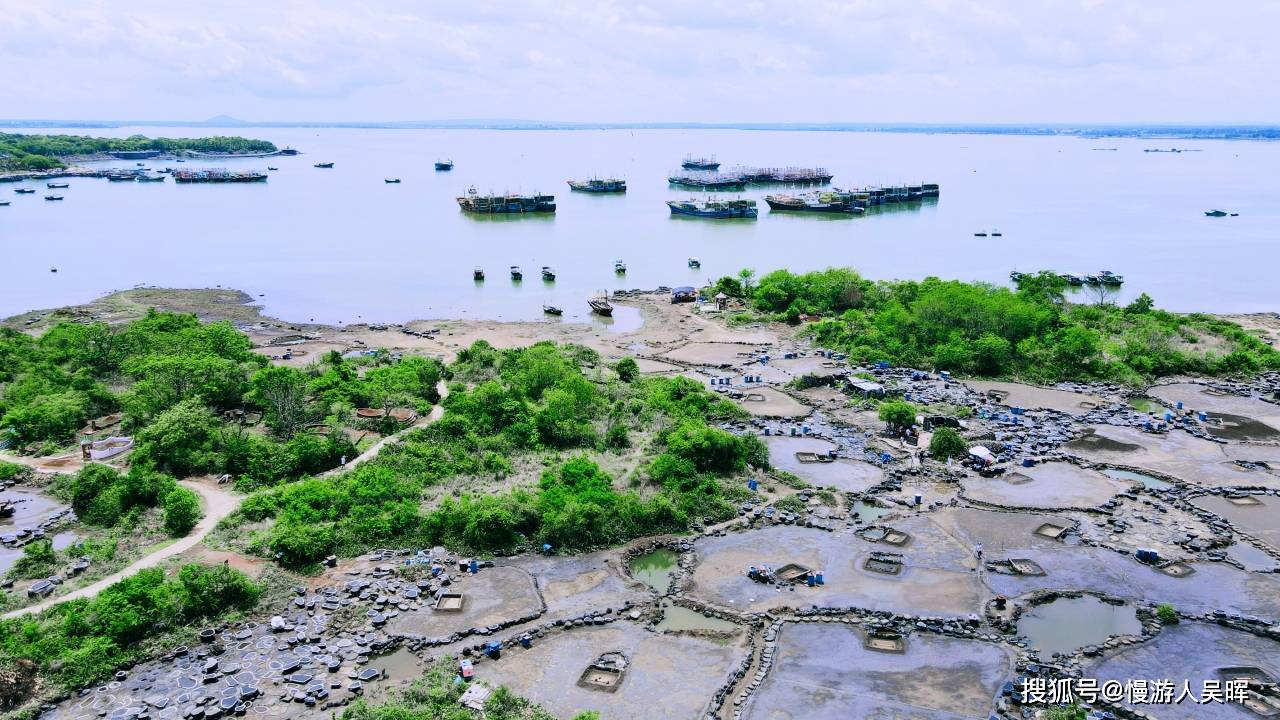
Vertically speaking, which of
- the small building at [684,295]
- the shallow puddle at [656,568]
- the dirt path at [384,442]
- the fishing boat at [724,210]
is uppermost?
the fishing boat at [724,210]

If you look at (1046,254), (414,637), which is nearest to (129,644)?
(414,637)

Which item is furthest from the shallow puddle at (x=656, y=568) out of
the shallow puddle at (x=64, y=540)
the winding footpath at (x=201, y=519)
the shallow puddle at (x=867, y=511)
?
the shallow puddle at (x=64, y=540)

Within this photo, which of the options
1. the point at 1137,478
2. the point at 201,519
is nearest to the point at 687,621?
the point at 201,519

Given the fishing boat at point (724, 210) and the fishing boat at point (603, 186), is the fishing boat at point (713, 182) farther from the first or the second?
the fishing boat at point (724, 210)

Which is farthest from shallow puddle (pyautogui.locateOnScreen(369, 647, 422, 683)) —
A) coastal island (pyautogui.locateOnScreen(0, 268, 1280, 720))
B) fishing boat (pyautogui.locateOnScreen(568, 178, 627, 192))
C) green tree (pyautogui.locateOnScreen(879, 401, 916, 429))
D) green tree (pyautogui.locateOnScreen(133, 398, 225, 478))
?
fishing boat (pyautogui.locateOnScreen(568, 178, 627, 192))

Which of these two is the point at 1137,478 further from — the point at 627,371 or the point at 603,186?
the point at 603,186

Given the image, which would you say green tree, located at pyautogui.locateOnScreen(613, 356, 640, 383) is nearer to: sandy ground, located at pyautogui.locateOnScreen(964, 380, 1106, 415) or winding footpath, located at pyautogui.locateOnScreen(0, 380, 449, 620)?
winding footpath, located at pyautogui.locateOnScreen(0, 380, 449, 620)

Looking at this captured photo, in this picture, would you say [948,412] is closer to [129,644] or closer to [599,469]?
[599,469]
